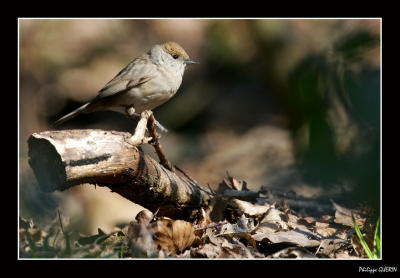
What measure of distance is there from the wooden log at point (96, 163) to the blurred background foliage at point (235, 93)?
1622mm

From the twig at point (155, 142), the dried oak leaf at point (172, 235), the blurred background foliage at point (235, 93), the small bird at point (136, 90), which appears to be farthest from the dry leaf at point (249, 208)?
the blurred background foliage at point (235, 93)

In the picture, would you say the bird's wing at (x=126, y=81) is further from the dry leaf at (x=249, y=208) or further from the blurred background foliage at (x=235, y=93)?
the blurred background foliage at (x=235, y=93)

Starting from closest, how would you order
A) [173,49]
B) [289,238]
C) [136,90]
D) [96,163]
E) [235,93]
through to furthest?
1. [96,163]
2. [289,238]
3. [136,90]
4. [173,49]
5. [235,93]

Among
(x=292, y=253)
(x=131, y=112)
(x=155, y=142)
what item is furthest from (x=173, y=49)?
(x=292, y=253)

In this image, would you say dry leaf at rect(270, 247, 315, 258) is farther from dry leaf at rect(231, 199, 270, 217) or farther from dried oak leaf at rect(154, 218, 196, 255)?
dry leaf at rect(231, 199, 270, 217)

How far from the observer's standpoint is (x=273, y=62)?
5.44 meters

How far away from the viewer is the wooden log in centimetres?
202

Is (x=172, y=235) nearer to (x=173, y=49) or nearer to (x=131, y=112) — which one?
(x=131, y=112)

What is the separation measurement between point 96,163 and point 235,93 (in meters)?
3.82

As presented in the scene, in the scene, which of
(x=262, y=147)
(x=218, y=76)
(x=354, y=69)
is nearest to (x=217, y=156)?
(x=262, y=147)

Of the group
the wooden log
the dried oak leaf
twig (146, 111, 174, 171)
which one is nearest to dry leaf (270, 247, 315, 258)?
the dried oak leaf

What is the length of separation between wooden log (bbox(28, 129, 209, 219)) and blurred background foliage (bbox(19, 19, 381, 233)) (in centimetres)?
162

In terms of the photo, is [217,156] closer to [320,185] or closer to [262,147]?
Result: [262,147]

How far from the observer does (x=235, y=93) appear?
5.74 metres
